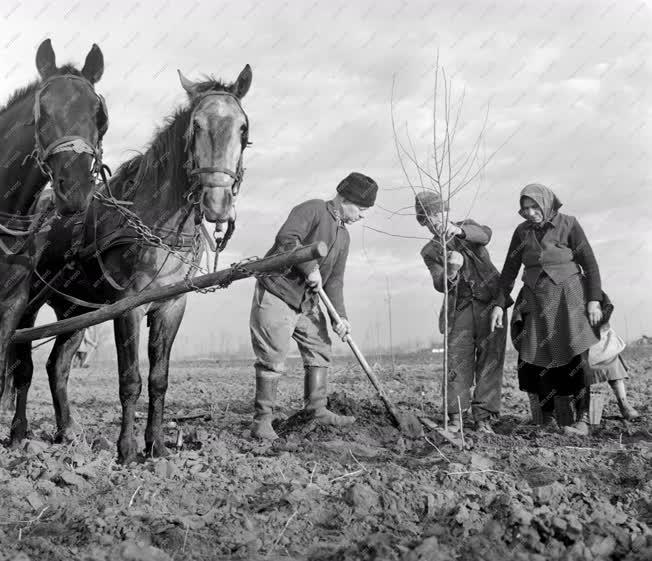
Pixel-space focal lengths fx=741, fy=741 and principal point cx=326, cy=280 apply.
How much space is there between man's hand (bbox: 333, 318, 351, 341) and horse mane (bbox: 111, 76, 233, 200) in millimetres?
1638

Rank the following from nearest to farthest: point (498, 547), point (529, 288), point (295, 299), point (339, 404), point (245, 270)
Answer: point (498, 547) < point (245, 270) < point (295, 299) < point (529, 288) < point (339, 404)

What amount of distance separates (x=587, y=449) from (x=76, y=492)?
304cm

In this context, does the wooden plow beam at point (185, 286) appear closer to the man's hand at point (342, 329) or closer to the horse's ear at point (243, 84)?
the horse's ear at point (243, 84)

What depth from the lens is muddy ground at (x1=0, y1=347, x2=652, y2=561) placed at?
112 inches

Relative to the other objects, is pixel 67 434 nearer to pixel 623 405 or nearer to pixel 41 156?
pixel 41 156

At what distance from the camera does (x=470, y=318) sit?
6129 mm

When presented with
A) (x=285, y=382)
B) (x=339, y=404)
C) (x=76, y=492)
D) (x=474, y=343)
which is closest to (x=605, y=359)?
(x=474, y=343)

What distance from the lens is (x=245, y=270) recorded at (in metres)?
4.19

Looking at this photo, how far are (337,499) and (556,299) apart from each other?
300cm

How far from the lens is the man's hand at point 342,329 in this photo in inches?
223

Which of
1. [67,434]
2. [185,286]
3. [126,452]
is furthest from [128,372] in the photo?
[67,434]

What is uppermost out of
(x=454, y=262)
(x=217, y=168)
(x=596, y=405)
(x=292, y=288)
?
(x=217, y=168)

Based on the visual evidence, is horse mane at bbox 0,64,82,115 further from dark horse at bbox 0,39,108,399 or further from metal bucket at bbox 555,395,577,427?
metal bucket at bbox 555,395,577,427

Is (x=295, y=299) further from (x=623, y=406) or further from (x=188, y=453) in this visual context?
(x=623, y=406)
